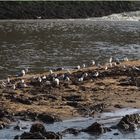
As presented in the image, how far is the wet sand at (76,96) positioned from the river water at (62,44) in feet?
18.0

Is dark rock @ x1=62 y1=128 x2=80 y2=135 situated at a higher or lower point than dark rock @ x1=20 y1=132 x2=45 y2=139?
higher

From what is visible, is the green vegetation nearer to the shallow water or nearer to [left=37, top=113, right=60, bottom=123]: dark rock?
the shallow water

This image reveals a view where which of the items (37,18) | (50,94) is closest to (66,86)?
(50,94)

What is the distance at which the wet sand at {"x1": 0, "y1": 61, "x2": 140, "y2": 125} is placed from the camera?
19328mm

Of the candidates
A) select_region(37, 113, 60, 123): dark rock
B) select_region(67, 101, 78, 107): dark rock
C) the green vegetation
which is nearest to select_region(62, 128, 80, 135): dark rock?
select_region(37, 113, 60, 123): dark rock

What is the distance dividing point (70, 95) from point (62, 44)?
23.2 m

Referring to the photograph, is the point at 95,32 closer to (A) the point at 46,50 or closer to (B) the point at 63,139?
(A) the point at 46,50

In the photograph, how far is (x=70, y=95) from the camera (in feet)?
71.4

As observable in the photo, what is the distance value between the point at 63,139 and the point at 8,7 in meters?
59.9

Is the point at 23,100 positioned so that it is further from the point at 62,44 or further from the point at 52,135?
the point at 62,44

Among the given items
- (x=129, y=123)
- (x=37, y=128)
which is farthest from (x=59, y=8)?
(x=37, y=128)

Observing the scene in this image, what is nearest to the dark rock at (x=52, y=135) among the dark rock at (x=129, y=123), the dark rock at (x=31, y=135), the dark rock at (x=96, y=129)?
the dark rock at (x=31, y=135)

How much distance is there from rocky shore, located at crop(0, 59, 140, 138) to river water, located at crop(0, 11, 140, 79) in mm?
4345

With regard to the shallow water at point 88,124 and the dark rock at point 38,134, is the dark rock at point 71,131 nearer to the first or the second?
the shallow water at point 88,124
